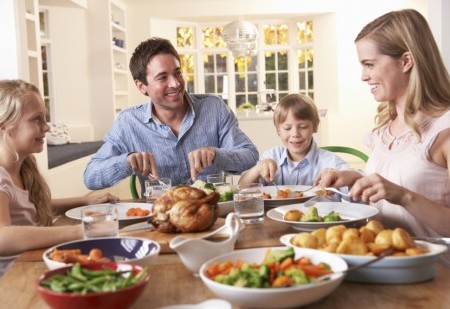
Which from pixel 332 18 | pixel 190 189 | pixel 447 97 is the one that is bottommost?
pixel 190 189

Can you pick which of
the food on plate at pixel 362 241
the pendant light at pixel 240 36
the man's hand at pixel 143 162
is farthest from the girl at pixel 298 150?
the pendant light at pixel 240 36

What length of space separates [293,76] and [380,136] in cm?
972

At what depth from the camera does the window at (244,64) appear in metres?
11.6

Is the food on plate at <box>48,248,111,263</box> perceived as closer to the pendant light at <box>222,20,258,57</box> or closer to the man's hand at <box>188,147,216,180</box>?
the man's hand at <box>188,147,216,180</box>

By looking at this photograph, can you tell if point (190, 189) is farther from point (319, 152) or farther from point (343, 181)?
point (319, 152)

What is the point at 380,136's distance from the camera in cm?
209

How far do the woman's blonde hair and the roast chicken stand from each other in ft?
2.48

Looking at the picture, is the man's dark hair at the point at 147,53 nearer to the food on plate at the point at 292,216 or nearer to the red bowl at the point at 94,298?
the food on plate at the point at 292,216

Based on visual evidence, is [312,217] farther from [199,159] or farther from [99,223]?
[199,159]

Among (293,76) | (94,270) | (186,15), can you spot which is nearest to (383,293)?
(94,270)

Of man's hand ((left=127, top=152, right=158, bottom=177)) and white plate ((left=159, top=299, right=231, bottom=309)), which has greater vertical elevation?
man's hand ((left=127, top=152, right=158, bottom=177))

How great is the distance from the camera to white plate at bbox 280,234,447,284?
112cm

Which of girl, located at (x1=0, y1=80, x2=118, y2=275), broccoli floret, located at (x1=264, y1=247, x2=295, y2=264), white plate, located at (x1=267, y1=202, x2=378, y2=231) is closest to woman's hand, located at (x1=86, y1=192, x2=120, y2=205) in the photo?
girl, located at (x1=0, y1=80, x2=118, y2=275)

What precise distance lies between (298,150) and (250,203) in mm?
1072
